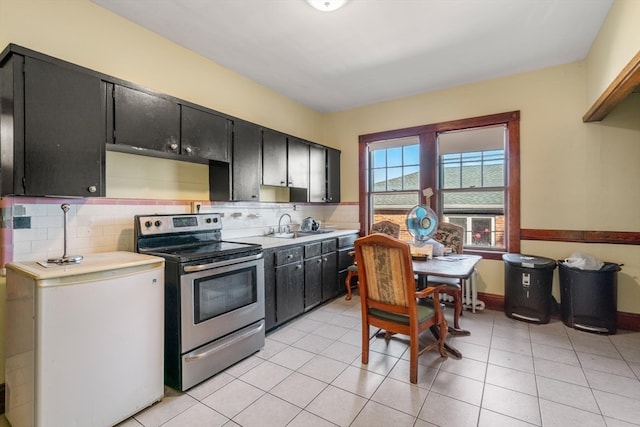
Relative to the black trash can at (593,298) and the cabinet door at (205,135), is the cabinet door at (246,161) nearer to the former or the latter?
the cabinet door at (205,135)

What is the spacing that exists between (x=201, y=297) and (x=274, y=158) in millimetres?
1978

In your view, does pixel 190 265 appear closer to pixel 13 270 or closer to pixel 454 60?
pixel 13 270

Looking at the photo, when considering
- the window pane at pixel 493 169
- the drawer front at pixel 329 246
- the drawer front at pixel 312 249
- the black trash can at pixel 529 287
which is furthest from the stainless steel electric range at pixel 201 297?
the window pane at pixel 493 169

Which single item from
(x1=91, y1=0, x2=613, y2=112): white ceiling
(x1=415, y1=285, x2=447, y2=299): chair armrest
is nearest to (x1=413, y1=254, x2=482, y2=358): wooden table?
(x1=415, y1=285, x2=447, y2=299): chair armrest

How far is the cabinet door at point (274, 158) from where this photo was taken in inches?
138

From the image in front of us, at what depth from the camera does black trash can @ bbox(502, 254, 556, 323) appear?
3184 millimetres

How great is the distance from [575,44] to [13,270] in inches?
196

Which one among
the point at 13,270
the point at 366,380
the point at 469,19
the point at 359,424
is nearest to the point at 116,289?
the point at 13,270

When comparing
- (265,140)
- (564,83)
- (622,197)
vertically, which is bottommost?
(622,197)

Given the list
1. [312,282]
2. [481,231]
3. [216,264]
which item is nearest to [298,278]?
[312,282]

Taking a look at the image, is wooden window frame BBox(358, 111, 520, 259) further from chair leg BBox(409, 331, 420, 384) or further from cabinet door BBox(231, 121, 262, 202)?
chair leg BBox(409, 331, 420, 384)

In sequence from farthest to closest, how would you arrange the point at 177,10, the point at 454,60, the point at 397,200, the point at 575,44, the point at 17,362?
1. the point at 397,200
2. the point at 454,60
3. the point at 575,44
4. the point at 177,10
5. the point at 17,362

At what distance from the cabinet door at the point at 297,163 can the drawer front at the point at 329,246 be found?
0.86 metres

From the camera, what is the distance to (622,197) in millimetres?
3145
